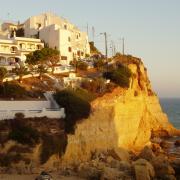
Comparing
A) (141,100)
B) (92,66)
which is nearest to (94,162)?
(141,100)

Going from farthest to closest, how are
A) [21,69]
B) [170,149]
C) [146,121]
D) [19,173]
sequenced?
1. [146,121]
2. [170,149]
3. [21,69]
4. [19,173]

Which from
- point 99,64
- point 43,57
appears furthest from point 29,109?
point 99,64

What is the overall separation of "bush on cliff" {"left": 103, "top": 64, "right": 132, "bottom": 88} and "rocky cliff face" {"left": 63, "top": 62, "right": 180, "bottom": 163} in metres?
0.91

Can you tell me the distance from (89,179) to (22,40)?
→ 95.6ft

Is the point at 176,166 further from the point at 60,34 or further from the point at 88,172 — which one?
the point at 60,34

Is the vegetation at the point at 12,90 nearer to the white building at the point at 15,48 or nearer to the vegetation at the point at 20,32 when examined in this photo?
the white building at the point at 15,48

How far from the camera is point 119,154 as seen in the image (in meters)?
35.4

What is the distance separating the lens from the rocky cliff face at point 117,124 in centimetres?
3416

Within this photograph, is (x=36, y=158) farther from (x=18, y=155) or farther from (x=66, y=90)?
(x=66, y=90)

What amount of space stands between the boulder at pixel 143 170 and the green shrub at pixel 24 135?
24.3ft

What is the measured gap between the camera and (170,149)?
47.1 m

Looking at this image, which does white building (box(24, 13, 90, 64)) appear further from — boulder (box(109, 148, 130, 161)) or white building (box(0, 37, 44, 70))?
boulder (box(109, 148, 130, 161))

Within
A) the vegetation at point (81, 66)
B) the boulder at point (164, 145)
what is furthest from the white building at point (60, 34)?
the boulder at point (164, 145)

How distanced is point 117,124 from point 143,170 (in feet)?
32.6
